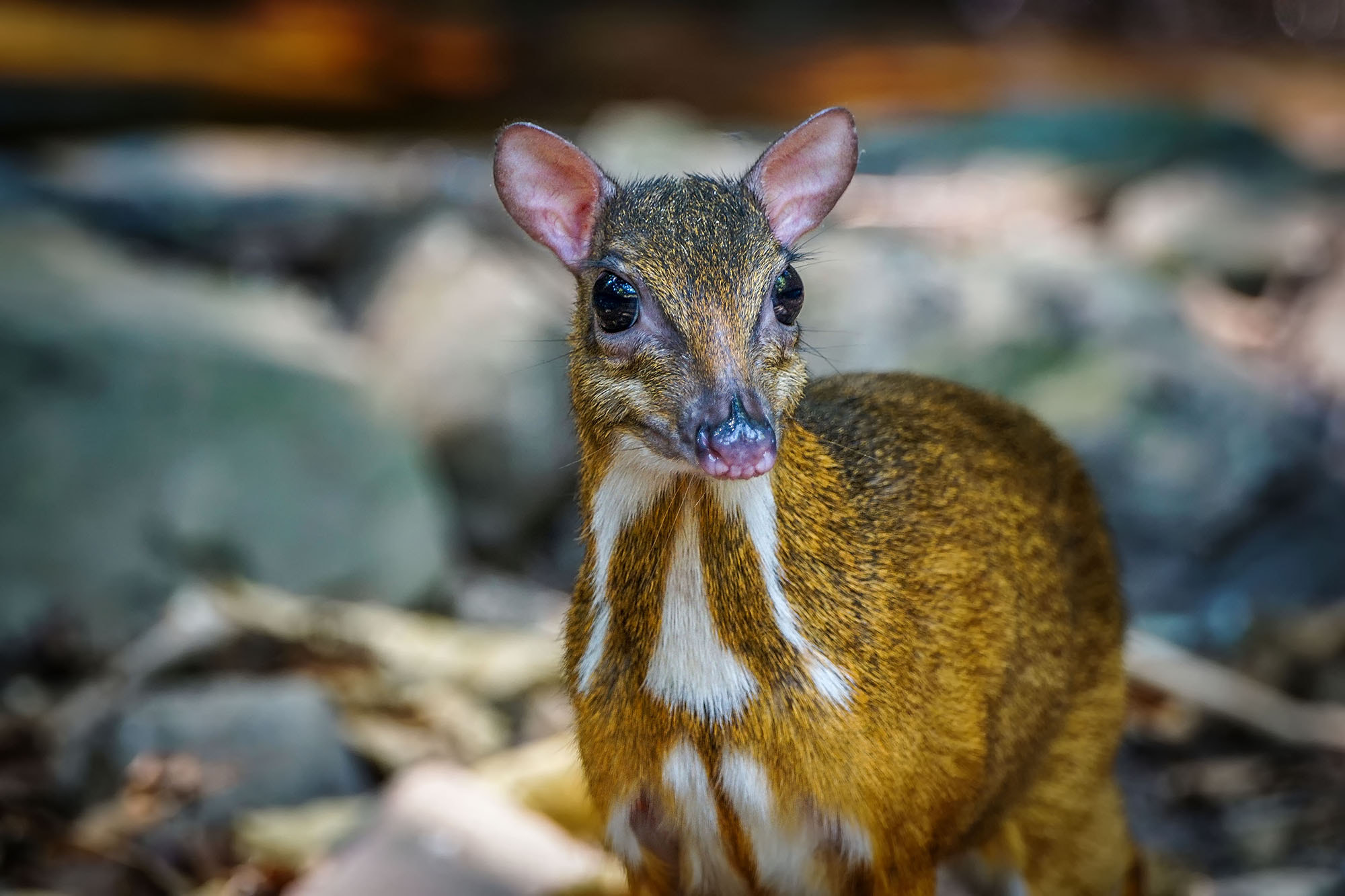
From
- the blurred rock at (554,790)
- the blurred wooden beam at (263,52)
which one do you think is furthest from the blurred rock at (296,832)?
the blurred wooden beam at (263,52)

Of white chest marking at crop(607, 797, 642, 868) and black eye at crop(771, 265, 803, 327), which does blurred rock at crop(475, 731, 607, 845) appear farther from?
black eye at crop(771, 265, 803, 327)

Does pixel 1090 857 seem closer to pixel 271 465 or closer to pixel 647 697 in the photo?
pixel 647 697

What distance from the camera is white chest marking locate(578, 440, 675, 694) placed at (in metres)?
3.51

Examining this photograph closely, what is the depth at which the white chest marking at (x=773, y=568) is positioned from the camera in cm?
352

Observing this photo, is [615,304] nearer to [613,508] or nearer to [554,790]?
[613,508]

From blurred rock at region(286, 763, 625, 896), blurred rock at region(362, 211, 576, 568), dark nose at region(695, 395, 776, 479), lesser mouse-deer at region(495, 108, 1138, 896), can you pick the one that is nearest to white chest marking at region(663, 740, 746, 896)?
lesser mouse-deer at region(495, 108, 1138, 896)

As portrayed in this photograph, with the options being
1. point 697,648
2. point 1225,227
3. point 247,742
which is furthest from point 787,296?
point 1225,227

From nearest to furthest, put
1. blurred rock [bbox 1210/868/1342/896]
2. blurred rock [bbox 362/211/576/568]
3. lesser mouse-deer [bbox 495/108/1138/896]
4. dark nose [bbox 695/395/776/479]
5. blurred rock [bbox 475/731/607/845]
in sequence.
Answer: dark nose [bbox 695/395/776/479]
lesser mouse-deer [bbox 495/108/1138/896]
blurred rock [bbox 1210/868/1342/896]
blurred rock [bbox 475/731/607/845]
blurred rock [bbox 362/211/576/568]

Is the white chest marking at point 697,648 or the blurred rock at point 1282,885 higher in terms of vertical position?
the white chest marking at point 697,648

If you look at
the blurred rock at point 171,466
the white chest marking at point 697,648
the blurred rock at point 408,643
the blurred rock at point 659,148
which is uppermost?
the blurred rock at point 659,148

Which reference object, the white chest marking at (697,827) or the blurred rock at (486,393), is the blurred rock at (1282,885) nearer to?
the white chest marking at (697,827)

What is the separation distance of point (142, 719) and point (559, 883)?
1.76 m

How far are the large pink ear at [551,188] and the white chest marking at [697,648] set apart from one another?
2.58ft

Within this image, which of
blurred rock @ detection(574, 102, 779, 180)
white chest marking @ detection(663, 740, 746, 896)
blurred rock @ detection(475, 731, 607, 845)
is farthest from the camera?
blurred rock @ detection(574, 102, 779, 180)
